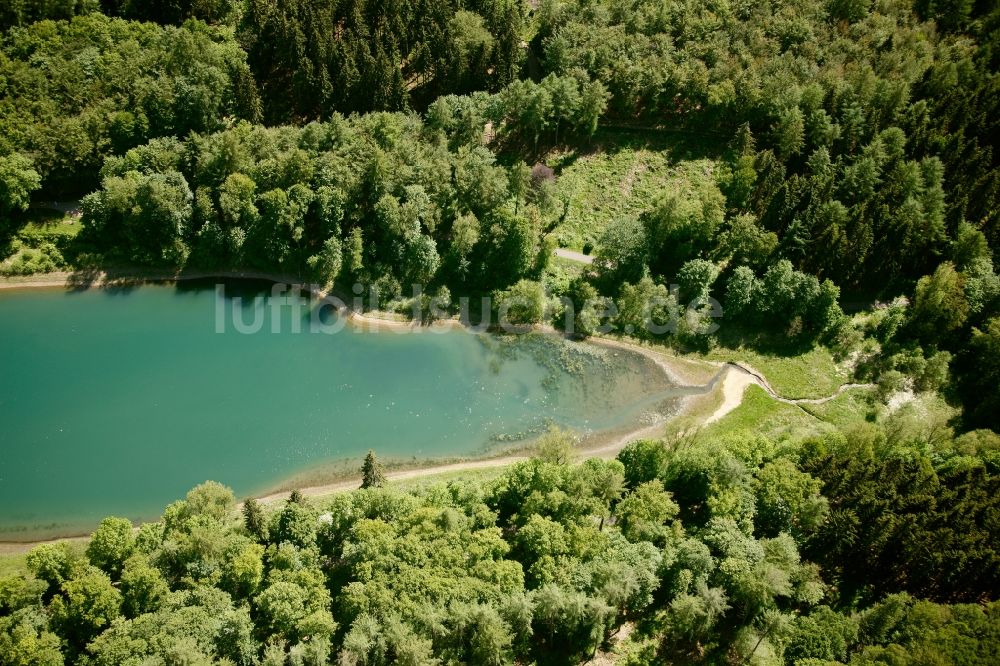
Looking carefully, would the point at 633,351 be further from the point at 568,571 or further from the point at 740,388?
the point at 568,571

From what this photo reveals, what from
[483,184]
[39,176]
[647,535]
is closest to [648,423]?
[647,535]

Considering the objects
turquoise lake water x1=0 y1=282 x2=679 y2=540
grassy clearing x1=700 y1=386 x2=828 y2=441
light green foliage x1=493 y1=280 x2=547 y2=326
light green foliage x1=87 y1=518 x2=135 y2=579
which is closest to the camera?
light green foliage x1=87 y1=518 x2=135 y2=579

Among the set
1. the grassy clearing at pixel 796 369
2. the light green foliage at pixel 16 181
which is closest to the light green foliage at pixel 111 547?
the light green foliage at pixel 16 181

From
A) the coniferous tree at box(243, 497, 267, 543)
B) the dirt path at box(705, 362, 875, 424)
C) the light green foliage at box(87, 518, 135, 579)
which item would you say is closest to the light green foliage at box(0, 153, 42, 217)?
the light green foliage at box(87, 518, 135, 579)

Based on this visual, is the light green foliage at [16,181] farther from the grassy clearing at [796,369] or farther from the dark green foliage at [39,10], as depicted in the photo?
the grassy clearing at [796,369]

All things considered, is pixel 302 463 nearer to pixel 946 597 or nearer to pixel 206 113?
pixel 206 113

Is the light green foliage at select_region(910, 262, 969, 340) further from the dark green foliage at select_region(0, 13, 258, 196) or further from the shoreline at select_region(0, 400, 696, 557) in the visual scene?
the dark green foliage at select_region(0, 13, 258, 196)

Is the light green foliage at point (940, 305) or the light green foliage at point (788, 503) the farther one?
the light green foliage at point (940, 305)
